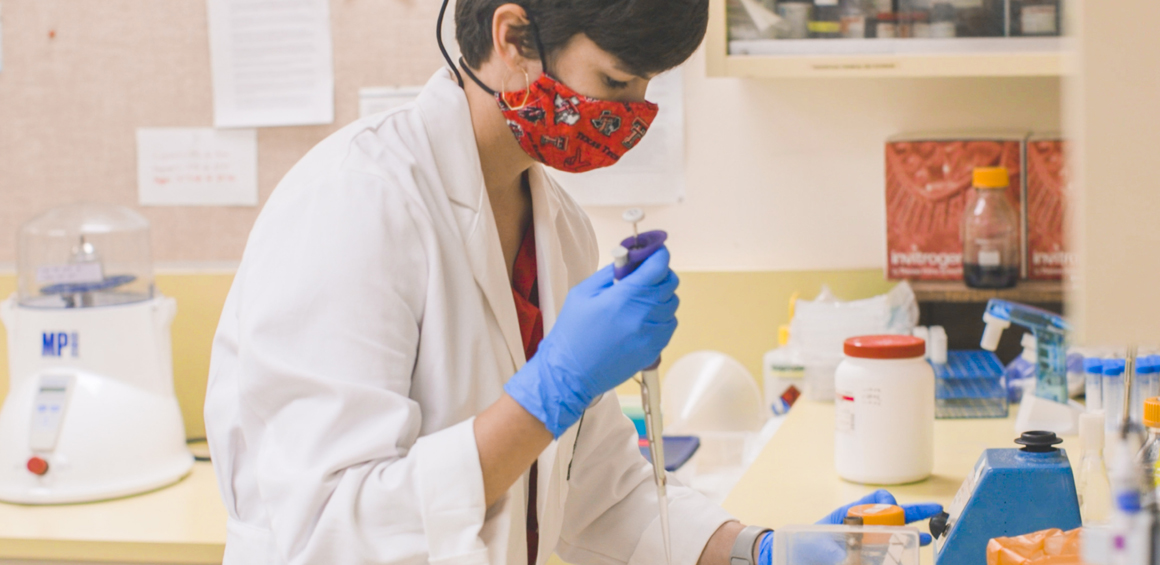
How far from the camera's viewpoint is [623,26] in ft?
3.21

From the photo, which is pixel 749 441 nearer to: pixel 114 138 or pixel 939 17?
pixel 939 17

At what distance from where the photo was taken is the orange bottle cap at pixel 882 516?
3.16ft

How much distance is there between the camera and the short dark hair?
3.21 feet

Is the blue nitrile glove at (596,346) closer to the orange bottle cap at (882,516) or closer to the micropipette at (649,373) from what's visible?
the micropipette at (649,373)

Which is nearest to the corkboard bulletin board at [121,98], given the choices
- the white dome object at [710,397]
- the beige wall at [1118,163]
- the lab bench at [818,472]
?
the white dome object at [710,397]

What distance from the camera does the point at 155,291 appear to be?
6.73 feet

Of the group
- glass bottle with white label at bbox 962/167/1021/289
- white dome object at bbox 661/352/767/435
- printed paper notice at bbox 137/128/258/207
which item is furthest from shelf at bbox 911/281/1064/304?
printed paper notice at bbox 137/128/258/207

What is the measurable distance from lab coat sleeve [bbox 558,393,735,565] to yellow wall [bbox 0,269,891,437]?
83 cm

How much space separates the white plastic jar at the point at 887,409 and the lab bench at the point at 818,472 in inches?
1.2

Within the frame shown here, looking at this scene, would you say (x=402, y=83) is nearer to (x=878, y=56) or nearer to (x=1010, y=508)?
(x=878, y=56)

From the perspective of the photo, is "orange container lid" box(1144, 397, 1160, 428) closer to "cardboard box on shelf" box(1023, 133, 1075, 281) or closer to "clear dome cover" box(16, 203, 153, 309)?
"cardboard box on shelf" box(1023, 133, 1075, 281)

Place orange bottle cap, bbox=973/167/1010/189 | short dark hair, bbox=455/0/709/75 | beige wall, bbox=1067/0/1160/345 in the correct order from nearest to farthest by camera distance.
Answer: beige wall, bbox=1067/0/1160/345 < short dark hair, bbox=455/0/709/75 < orange bottle cap, bbox=973/167/1010/189

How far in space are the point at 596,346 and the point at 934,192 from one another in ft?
4.33

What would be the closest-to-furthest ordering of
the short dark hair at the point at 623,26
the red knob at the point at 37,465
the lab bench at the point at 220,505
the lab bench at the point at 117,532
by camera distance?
the short dark hair at the point at 623,26
the lab bench at the point at 220,505
the lab bench at the point at 117,532
the red knob at the point at 37,465
